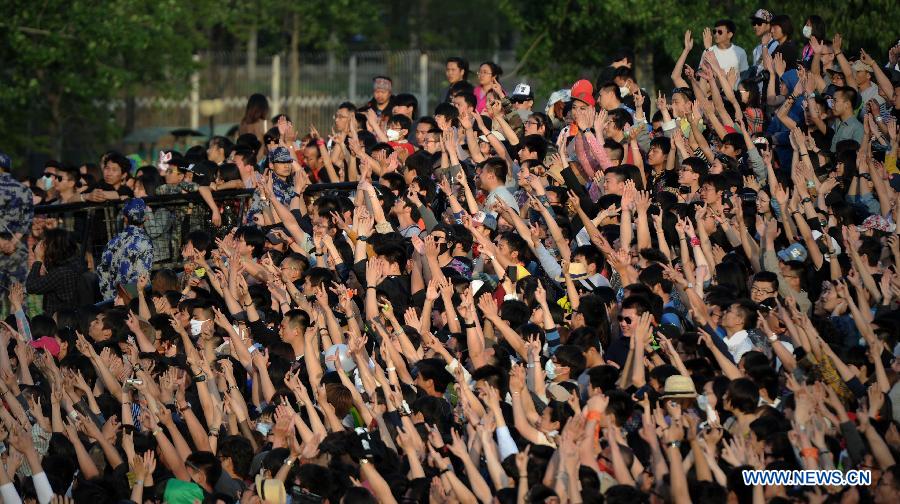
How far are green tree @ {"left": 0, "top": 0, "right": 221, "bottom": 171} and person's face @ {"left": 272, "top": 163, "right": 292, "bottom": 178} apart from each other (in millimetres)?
12922

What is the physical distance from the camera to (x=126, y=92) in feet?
112

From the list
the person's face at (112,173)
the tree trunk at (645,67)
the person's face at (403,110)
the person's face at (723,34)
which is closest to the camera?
the person's face at (723,34)

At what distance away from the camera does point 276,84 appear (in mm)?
36562

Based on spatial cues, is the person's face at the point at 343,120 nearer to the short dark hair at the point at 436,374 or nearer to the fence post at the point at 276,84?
the short dark hair at the point at 436,374

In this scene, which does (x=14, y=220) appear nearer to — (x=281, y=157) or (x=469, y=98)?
(x=281, y=157)

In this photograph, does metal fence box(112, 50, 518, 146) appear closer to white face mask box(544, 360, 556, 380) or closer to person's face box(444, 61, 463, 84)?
person's face box(444, 61, 463, 84)

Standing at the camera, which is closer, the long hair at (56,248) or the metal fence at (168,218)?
the long hair at (56,248)

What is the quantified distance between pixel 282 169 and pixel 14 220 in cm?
260

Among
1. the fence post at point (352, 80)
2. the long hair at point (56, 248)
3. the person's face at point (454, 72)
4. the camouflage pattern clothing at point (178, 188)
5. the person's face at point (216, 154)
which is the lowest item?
the fence post at point (352, 80)

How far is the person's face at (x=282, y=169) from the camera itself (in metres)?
16.1

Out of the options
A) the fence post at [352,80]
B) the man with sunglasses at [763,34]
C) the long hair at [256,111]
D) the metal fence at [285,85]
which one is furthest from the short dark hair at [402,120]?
the fence post at [352,80]

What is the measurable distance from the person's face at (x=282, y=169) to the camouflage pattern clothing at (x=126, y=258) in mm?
1438

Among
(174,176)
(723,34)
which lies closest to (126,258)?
(174,176)

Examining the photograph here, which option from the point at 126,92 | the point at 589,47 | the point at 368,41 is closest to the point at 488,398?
the point at 589,47
